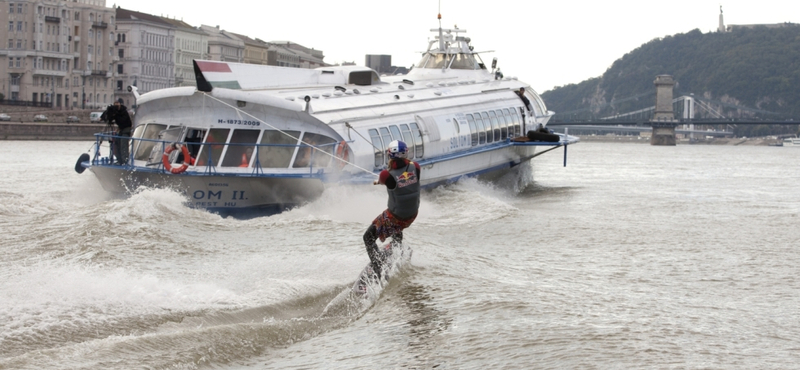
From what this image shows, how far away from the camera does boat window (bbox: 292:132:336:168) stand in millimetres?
20391

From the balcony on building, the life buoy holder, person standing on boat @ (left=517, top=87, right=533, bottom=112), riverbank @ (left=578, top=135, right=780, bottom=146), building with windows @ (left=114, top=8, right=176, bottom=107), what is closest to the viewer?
the life buoy holder

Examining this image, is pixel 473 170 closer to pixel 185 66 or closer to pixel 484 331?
pixel 484 331

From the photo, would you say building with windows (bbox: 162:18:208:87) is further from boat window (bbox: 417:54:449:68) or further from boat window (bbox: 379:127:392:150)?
boat window (bbox: 379:127:392:150)

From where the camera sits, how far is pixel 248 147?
2023cm

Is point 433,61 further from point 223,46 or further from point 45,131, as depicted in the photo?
point 223,46


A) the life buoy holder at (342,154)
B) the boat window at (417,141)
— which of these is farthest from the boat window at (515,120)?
the life buoy holder at (342,154)

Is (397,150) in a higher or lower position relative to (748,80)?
lower

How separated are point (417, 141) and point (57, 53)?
112m

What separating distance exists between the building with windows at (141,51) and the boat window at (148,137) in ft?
387

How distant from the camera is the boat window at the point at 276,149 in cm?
2020

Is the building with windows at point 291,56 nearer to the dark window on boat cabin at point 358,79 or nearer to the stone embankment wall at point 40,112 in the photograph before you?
the stone embankment wall at point 40,112

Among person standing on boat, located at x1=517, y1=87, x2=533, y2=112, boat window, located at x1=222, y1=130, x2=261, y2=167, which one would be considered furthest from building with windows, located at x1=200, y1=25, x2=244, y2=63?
boat window, located at x1=222, y1=130, x2=261, y2=167

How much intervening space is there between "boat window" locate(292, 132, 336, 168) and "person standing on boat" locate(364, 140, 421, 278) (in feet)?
23.1

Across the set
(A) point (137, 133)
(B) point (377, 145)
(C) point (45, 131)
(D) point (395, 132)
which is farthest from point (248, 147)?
(C) point (45, 131)
